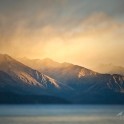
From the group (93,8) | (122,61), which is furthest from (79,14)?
(122,61)

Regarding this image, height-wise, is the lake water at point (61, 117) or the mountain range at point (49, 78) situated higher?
the mountain range at point (49, 78)

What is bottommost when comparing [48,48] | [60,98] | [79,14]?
[60,98]

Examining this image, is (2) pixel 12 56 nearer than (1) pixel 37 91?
Yes

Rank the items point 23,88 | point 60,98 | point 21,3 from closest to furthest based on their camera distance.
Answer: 1. point 21,3
2. point 60,98
3. point 23,88

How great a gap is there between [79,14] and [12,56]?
5642 millimetres

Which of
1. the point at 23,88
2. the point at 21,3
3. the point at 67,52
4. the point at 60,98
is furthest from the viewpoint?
the point at 23,88

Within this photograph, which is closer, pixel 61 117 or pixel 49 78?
pixel 49 78

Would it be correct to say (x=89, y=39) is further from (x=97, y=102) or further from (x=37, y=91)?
(x=97, y=102)

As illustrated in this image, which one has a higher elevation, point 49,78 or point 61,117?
point 49,78

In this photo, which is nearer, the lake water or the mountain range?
the lake water

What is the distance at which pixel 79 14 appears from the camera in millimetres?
25688

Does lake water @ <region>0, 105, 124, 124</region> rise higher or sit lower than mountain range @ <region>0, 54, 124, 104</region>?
lower

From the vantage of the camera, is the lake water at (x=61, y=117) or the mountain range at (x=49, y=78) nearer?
the lake water at (x=61, y=117)

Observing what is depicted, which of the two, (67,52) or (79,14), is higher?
(79,14)
